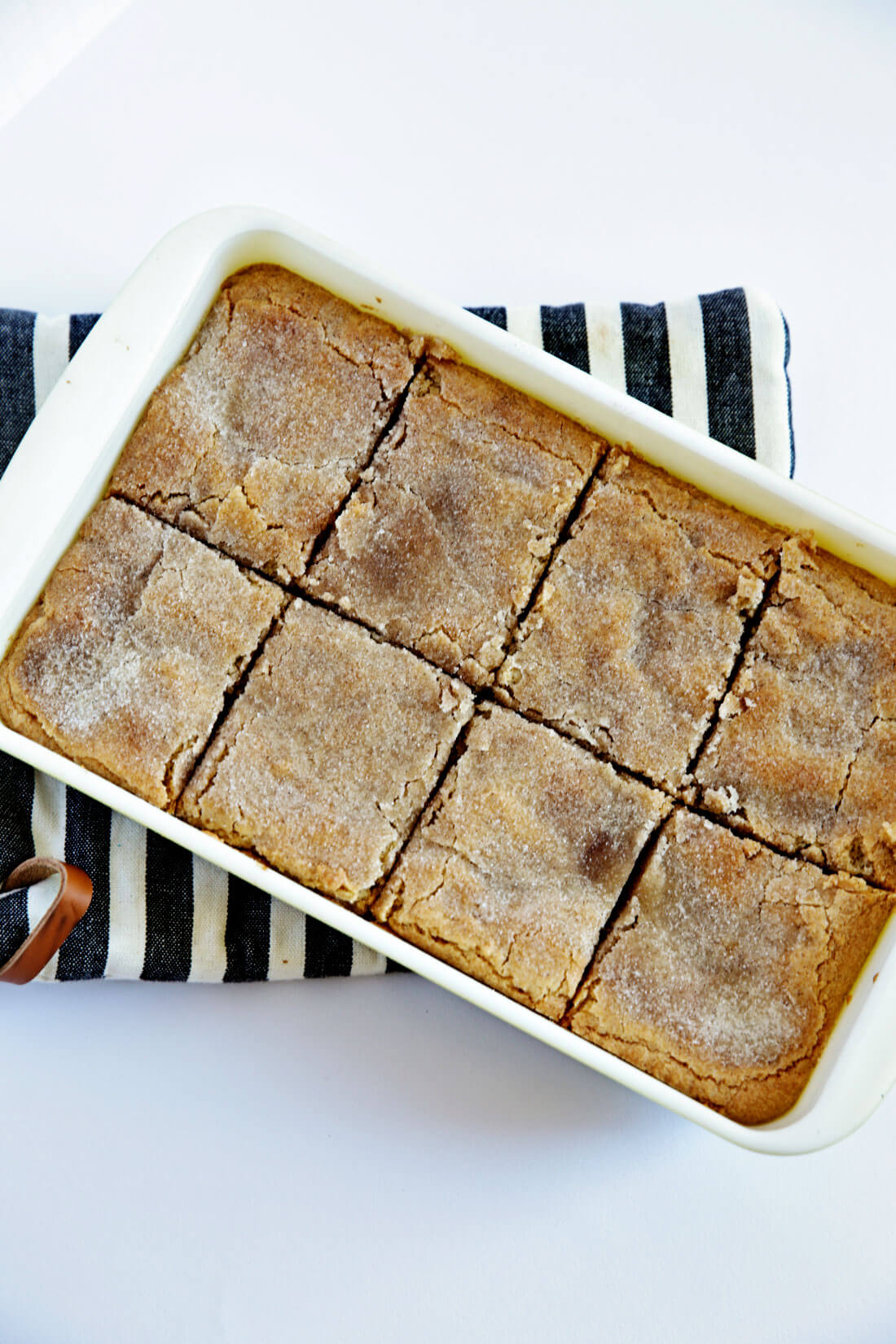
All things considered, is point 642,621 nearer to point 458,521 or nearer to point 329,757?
point 458,521

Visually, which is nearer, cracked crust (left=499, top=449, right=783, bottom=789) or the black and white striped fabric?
cracked crust (left=499, top=449, right=783, bottom=789)

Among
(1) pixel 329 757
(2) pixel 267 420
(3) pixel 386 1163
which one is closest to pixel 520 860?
(1) pixel 329 757

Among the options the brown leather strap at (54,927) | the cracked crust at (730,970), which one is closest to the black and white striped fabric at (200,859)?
the brown leather strap at (54,927)

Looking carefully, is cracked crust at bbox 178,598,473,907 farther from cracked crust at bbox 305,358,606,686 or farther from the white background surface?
the white background surface

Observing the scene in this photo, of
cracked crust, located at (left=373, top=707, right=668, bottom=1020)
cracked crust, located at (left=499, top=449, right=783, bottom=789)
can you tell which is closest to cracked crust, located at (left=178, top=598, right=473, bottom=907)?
cracked crust, located at (left=373, top=707, right=668, bottom=1020)

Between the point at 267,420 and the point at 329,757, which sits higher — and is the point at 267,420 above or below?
above

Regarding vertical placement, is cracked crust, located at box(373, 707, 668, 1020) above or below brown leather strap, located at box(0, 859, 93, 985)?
above
